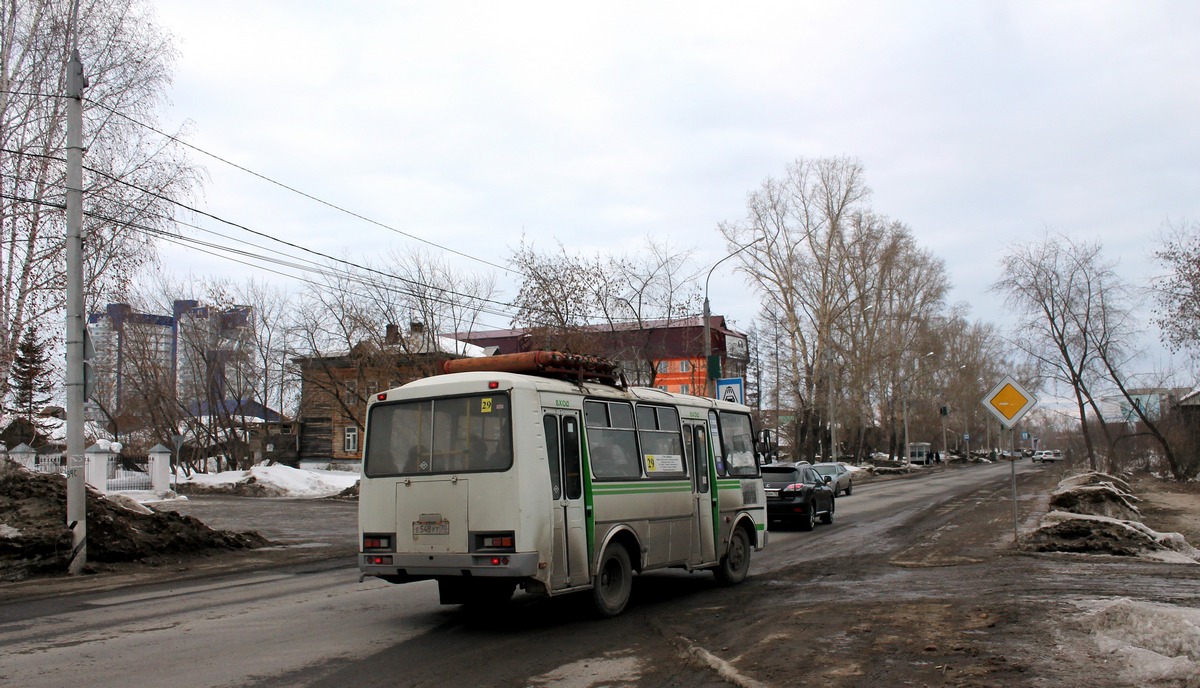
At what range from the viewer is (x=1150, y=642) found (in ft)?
22.5

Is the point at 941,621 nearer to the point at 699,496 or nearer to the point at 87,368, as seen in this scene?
the point at 699,496

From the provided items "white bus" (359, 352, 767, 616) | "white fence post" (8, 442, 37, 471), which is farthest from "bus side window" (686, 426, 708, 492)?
"white fence post" (8, 442, 37, 471)

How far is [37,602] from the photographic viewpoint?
11.7 metres

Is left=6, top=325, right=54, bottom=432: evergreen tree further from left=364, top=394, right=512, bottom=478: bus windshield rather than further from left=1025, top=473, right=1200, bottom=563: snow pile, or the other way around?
left=1025, top=473, right=1200, bottom=563: snow pile

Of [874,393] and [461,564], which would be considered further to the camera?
[874,393]

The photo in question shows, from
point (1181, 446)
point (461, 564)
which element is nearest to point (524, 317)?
point (461, 564)

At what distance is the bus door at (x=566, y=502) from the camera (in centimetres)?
913

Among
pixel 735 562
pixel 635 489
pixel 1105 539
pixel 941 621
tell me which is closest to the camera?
pixel 941 621

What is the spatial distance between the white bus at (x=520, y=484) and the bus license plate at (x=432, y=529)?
0.01 metres

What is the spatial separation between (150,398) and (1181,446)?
50635 millimetres

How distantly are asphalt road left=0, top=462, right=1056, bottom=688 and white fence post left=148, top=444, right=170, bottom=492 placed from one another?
25.0 metres

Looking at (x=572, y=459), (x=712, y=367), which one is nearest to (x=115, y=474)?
(x=712, y=367)

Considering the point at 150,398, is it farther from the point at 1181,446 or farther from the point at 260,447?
the point at 1181,446

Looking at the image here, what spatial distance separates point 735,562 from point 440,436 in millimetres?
5171
